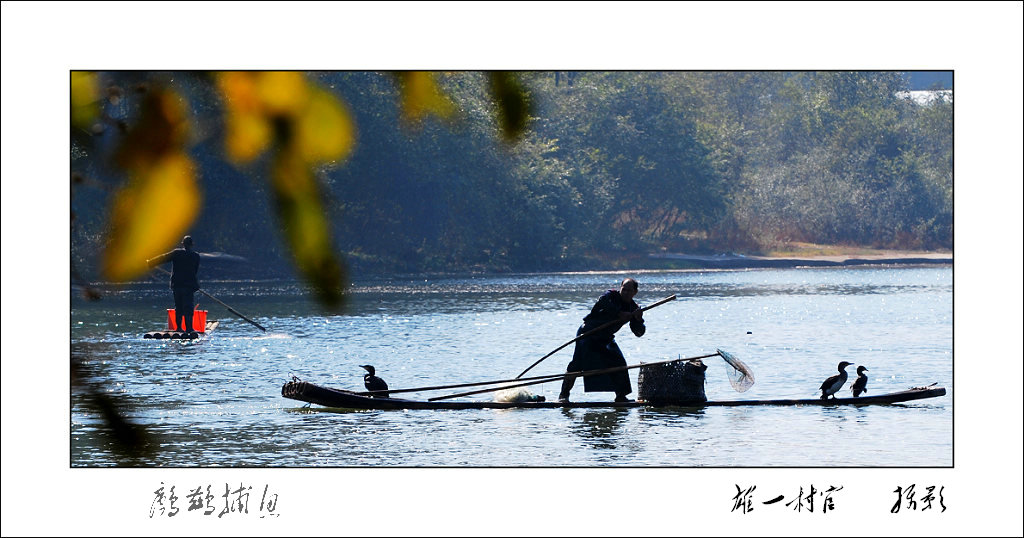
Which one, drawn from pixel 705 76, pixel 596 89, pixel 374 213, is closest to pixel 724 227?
pixel 596 89

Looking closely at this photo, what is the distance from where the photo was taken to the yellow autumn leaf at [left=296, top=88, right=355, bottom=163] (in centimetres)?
313

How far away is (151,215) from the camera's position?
2.88 meters

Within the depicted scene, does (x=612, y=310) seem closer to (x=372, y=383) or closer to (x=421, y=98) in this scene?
(x=372, y=383)

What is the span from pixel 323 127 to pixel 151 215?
438 mm

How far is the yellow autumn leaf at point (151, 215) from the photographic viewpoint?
9.33 feet

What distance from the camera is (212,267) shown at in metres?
43.9

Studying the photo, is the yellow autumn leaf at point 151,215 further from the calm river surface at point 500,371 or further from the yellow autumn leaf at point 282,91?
the calm river surface at point 500,371

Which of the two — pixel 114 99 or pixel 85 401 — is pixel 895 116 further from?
pixel 114 99

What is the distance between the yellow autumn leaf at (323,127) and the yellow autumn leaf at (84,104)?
56 cm

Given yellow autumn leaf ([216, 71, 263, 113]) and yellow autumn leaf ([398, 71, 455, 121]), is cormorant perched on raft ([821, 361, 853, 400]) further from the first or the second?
yellow autumn leaf ([216, 71, 263, 113])

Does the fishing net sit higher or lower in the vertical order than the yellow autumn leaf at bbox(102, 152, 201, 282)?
lower

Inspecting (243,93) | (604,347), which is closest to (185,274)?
(604,347)

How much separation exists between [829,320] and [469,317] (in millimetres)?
7075

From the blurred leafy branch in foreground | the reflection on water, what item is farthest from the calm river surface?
the blurred leafy branch in foreground
